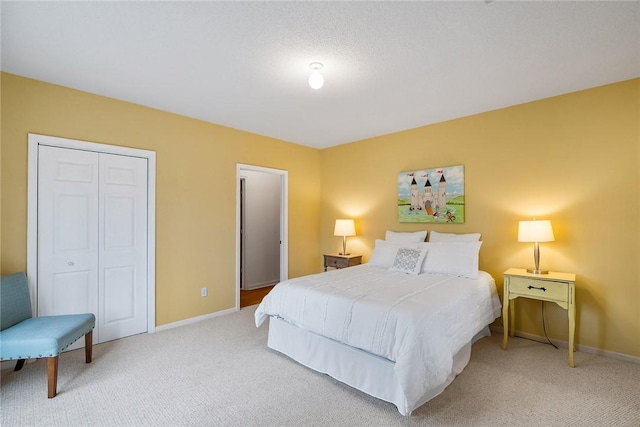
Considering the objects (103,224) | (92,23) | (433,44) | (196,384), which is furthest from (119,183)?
(433,44)

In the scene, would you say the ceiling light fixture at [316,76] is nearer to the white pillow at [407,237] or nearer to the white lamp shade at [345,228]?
the white pillow at [407,237]

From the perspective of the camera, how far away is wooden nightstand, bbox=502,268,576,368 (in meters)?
2.65

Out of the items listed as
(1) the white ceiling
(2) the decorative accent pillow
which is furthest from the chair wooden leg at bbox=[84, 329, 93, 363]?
(2) the decorative accent pillow

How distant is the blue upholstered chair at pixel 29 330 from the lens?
2127 mm

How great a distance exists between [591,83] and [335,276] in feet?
10.1

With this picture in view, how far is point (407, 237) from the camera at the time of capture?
3.98 m

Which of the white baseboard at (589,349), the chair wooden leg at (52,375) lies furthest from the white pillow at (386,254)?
the chair wooden leg at (52,375)

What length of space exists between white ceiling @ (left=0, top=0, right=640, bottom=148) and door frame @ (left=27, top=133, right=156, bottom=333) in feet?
1.82

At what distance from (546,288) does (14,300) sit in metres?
4.59

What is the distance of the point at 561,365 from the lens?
265 cm

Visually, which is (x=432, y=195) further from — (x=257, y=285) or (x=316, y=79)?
(x=257, y=285)

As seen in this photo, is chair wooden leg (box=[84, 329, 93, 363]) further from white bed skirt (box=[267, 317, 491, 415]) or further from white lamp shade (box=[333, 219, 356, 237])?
white lamp shade (box=[333, 219, 356, 237])

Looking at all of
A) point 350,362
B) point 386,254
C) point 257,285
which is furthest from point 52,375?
point 257,285

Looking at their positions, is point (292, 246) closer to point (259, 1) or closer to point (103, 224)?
point (103, 224)
